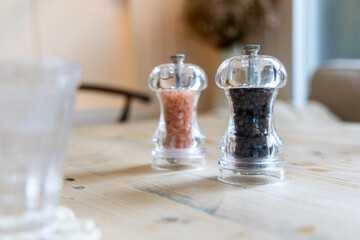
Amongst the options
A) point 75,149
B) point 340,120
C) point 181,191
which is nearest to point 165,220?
point 181,191

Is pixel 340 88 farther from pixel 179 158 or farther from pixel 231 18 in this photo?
pixel 179 158

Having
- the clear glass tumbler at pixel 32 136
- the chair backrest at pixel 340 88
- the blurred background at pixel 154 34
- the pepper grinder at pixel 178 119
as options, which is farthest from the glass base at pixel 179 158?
the blurred background at pixel 154 34

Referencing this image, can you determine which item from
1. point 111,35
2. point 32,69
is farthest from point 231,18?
point 32,69

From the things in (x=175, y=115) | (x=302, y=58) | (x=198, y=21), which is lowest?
(x=175, y=115)

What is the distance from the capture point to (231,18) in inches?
115

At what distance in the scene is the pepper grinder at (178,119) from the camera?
2.34ft

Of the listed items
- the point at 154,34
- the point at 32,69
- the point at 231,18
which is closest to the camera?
the point at 32,69

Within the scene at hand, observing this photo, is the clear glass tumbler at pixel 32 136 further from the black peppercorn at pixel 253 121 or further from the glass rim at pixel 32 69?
the black peppercorn at pixel 253 121

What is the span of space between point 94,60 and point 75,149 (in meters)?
2.24

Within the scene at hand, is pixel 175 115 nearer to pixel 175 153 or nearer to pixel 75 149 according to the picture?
pixel 175 153

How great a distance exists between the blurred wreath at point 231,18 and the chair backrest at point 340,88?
34.2 inches

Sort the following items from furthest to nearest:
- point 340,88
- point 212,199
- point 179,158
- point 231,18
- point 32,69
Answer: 1. point 231,18
2. point 340,88
3. point 179,158
4. point 212,199
5. point 32,69

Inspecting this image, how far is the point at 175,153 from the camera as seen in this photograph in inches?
27.9

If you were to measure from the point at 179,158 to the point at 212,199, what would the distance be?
0.68 ft
